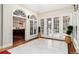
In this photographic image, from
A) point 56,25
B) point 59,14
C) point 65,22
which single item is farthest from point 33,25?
point 65,22

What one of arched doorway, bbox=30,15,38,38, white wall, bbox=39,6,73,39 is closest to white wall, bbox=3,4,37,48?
arched doorway, bbox=30,15,38,38

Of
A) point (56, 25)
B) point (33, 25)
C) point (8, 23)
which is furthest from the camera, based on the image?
point (33, 25)

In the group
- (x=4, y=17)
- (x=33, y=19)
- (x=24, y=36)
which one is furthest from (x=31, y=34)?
(x=4, y=17)

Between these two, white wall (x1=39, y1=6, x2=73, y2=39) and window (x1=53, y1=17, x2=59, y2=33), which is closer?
white wall (x1=39, y1=6, x2=73, y2=39)

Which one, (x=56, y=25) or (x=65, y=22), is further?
(x=56, y=25)

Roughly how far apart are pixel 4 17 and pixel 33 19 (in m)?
0.97

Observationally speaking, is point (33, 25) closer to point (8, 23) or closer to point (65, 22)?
point (8, 23)

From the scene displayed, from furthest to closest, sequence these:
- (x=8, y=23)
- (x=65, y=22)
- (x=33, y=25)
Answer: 1. (x=33, y=25)
2. (x=8, y=23)
3. (x=65, y=22)

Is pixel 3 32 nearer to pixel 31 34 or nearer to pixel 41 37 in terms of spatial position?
pixel 31 34

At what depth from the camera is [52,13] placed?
112 inches

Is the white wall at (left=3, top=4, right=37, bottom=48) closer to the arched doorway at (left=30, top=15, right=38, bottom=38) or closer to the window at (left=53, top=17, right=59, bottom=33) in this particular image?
the arched doorway at (left=30, top=15, right=38, bottom=38)

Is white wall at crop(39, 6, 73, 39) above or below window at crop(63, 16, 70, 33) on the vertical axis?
above

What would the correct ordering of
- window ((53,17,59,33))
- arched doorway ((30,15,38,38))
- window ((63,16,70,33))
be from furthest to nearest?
arched doorway ((30,15,38,38)), window ((53,17,59,33)), window ((63,16,70,33))

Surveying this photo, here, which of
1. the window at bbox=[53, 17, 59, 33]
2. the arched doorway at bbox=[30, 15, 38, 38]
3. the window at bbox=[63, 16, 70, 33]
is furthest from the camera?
the arched doorway at bbox=[30, 15, 38, 38]
